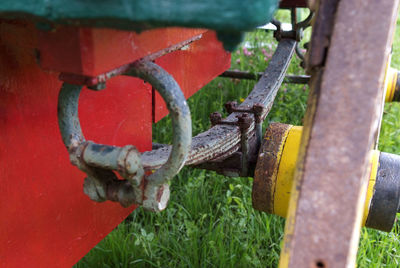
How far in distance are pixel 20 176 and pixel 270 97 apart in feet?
3.48

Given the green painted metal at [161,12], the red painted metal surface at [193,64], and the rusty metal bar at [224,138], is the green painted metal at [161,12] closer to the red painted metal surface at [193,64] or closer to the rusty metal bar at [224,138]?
the rusty metal bar at [224,138]

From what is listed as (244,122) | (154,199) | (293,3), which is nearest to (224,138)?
(244,122)

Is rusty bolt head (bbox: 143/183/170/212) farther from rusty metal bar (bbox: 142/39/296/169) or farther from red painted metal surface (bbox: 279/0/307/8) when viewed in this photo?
red painted metal surface (bbox: 279/0/307/8)

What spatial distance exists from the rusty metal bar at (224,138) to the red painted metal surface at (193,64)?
26 centimetres

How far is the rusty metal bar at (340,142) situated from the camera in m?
0.63

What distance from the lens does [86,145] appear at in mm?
857

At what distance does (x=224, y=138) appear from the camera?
138cm

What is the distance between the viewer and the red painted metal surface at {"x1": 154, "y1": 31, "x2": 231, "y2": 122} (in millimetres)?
1575

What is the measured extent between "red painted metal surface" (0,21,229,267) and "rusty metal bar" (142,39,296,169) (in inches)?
8.1

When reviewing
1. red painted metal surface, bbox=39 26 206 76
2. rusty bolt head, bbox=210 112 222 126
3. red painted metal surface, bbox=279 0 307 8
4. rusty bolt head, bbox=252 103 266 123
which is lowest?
rusty bolt head, bbox=210 112 222 126

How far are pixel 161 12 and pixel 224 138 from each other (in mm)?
828

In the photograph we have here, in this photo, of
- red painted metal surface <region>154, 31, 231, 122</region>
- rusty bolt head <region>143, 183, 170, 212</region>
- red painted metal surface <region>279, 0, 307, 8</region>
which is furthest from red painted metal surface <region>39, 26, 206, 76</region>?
red painted metal surface <region>279, 0, 307, 8</region>

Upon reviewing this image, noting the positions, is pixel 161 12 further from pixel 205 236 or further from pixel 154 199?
pixel 205 236

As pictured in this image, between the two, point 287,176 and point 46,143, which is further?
point 287,176
